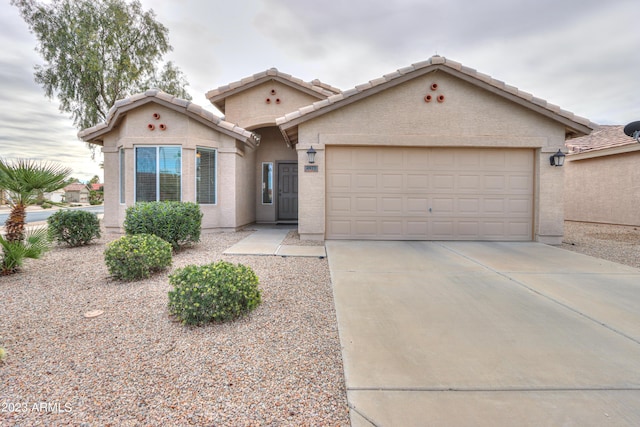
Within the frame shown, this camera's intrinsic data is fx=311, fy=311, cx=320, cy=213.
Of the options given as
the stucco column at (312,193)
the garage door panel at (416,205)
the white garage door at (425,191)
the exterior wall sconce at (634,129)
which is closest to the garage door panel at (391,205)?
the white garage door at (425,191)

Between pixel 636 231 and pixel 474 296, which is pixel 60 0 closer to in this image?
pixel 474 296

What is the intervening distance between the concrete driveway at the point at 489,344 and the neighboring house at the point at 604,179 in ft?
29.3

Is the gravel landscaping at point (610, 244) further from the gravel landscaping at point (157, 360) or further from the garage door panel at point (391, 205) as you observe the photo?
the gravel landscaping at point (157, 360)

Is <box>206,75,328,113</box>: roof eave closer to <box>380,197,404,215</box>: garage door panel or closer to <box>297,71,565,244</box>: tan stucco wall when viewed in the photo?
<box>297,71,565,244</box>: tan stucco wall

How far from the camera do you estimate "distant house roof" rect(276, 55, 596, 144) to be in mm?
7715

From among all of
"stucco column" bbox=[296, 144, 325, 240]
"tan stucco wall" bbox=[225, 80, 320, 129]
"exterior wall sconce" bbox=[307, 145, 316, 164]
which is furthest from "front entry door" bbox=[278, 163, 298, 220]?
"exterior wall sconce" bbox=[307, 145, 316, 164]

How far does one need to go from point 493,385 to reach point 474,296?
2.07 meters

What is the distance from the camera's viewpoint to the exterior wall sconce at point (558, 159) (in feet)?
26.3

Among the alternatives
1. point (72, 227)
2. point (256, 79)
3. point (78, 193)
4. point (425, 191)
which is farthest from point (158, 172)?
point (78, 193)

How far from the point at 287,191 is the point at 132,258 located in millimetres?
8615

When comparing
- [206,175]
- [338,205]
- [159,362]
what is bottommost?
[159,362]

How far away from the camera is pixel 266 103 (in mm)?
11898

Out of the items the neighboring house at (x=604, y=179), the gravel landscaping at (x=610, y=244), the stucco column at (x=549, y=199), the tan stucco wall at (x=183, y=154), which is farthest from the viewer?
the neighboring house at (x=604, y=179)

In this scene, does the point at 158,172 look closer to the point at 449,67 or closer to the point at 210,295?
the point at 210,295
